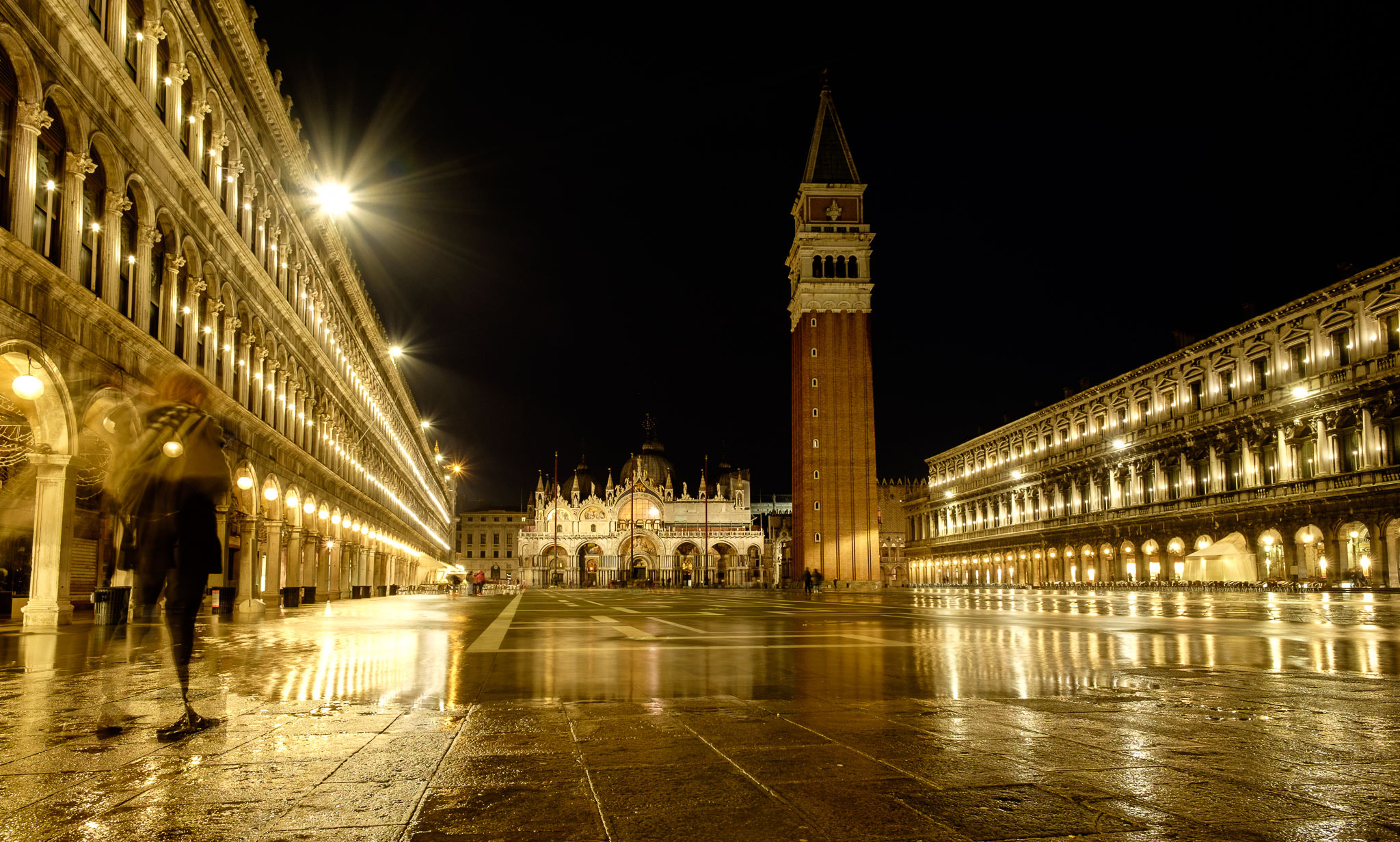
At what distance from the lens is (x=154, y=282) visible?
21188 millimetres

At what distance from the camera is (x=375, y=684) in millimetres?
8359

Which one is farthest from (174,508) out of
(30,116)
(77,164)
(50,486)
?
(77,164)

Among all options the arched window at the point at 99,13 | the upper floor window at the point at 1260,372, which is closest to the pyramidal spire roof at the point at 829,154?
the upper floor window at the point at 1260,372

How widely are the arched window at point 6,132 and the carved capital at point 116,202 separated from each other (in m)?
3.29

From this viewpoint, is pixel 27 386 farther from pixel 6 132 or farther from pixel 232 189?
pixel 232 189

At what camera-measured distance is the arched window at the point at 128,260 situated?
19.1 m

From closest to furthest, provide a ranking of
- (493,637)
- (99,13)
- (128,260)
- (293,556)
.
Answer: (493,637), (99,13), (128,260), (293,556)

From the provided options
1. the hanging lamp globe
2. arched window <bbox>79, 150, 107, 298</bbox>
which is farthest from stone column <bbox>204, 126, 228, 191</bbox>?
the hanging lamp globe

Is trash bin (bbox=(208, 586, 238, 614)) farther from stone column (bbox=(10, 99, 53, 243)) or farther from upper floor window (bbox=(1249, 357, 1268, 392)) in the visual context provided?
upper floor window (bbox=(1249, 357, 1268, 392))

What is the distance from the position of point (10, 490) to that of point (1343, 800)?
994 inches

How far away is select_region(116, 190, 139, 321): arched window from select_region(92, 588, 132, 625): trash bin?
208 inches

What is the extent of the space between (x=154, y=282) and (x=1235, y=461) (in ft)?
179

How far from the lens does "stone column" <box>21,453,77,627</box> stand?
15.3m

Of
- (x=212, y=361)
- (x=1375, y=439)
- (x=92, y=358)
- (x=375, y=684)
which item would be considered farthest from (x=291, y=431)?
(x=1375, y=439)
